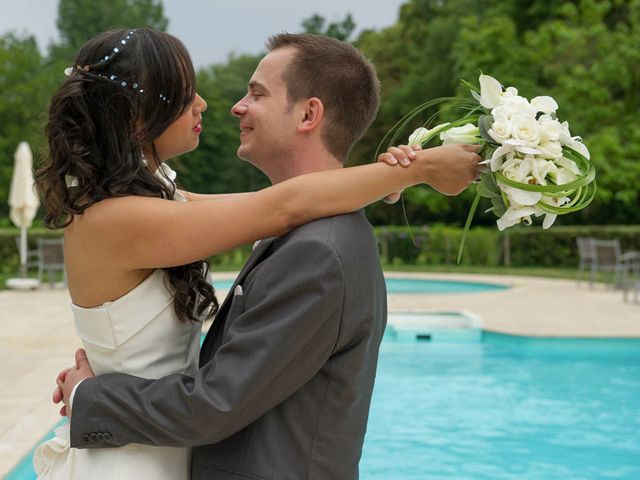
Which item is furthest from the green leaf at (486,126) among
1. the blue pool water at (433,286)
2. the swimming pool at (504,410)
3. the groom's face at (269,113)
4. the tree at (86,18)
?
the tree at (86,18)

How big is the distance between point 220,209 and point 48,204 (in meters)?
0.46

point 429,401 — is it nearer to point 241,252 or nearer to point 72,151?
point 72,151

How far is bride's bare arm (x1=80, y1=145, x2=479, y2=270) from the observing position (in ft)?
5.76

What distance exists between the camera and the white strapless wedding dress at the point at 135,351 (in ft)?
6.14

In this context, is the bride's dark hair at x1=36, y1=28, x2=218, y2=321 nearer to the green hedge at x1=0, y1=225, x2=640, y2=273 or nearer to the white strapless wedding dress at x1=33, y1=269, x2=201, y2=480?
the white strapless wedding dress at x1=33, y1=269, x2=201, y2=480

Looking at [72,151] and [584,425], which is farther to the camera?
[584,425]

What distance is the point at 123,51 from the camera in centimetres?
189

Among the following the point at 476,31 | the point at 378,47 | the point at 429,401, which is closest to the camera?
the point at 429,401

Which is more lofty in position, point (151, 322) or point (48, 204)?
point (48, 204)

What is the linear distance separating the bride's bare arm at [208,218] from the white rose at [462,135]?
0.88 ft

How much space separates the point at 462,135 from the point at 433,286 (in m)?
18.4

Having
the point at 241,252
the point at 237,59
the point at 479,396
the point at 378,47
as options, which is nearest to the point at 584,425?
the point at 479,396

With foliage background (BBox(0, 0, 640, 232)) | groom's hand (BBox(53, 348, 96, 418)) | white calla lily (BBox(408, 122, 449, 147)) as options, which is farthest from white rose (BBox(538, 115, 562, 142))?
foliage background (BBox(0, 0, 640, 232))

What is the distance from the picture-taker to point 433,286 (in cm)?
2011
